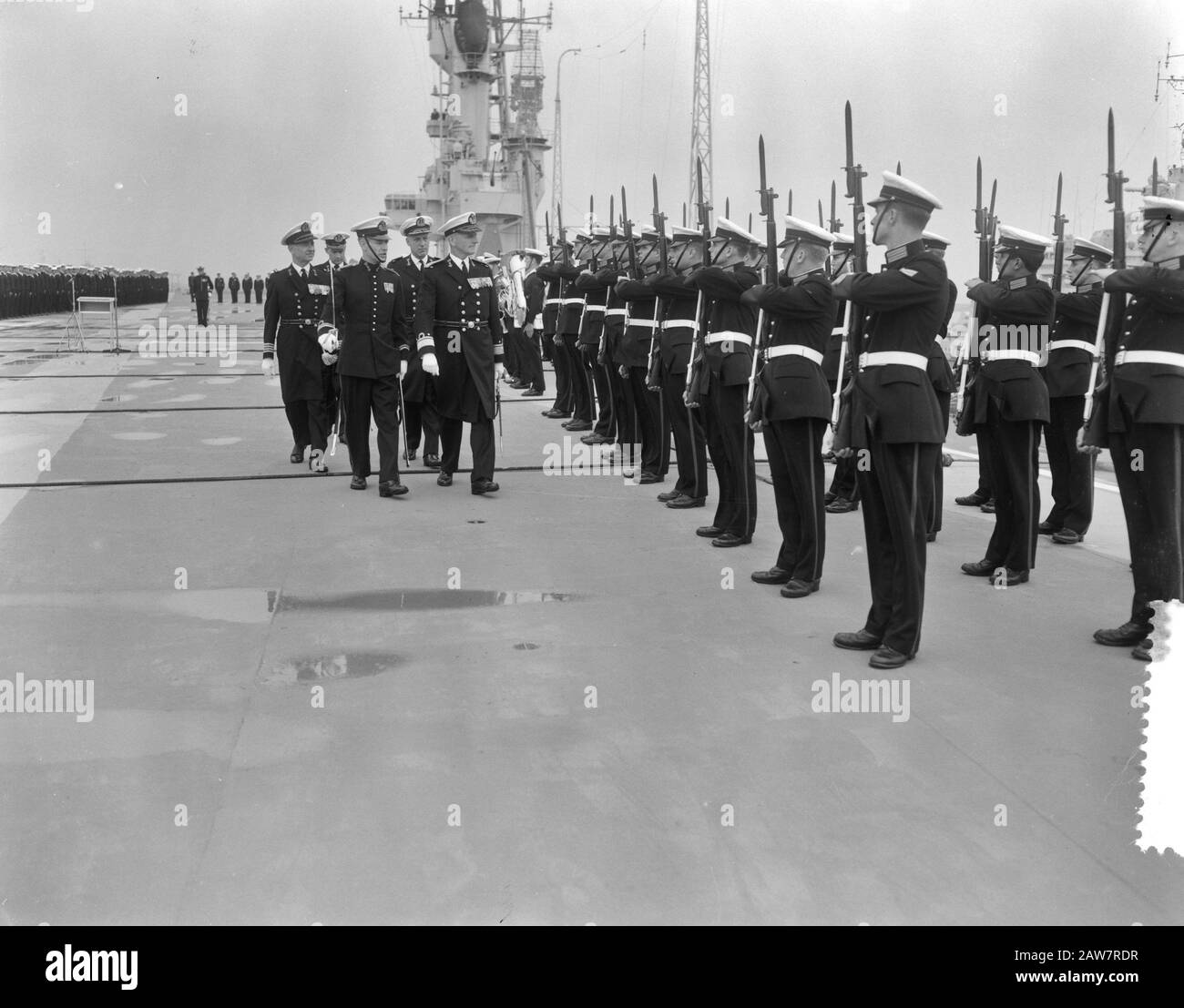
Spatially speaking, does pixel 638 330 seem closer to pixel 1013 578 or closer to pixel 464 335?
pixel 464 335

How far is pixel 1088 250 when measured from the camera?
7090 millimetres

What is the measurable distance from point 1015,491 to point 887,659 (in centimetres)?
180

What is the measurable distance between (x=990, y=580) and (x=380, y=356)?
4.36m

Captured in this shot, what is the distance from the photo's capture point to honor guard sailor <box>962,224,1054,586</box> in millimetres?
6027

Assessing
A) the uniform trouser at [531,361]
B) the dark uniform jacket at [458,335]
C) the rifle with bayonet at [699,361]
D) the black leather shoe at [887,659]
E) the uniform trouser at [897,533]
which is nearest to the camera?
the black leather shoe at [887,659]

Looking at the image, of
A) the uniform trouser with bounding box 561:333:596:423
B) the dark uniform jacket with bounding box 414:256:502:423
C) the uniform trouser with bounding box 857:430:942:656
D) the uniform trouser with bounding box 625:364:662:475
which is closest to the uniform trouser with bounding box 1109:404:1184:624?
the uniform trouser with bounding box 857:430:942:656

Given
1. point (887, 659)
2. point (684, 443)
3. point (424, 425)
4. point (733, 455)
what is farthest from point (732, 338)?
point (424, 425)

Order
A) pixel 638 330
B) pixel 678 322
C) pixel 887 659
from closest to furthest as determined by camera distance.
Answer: pixel 887 659
pixel 678 322
pixel 638 330

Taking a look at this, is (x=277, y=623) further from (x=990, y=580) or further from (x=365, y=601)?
(x=990, y=580)

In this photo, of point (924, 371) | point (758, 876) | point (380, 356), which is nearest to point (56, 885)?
point (758, 876)

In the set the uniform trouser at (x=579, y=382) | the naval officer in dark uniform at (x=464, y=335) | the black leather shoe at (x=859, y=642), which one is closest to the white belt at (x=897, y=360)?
the black leather shoe at (x=859, y=642)

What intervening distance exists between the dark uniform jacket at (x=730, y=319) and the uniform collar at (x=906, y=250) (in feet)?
6.28

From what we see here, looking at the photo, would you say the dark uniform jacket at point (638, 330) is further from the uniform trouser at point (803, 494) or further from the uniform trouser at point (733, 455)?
the uniform trouser at point (803, 494)

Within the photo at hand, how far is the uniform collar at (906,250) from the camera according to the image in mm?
4762
